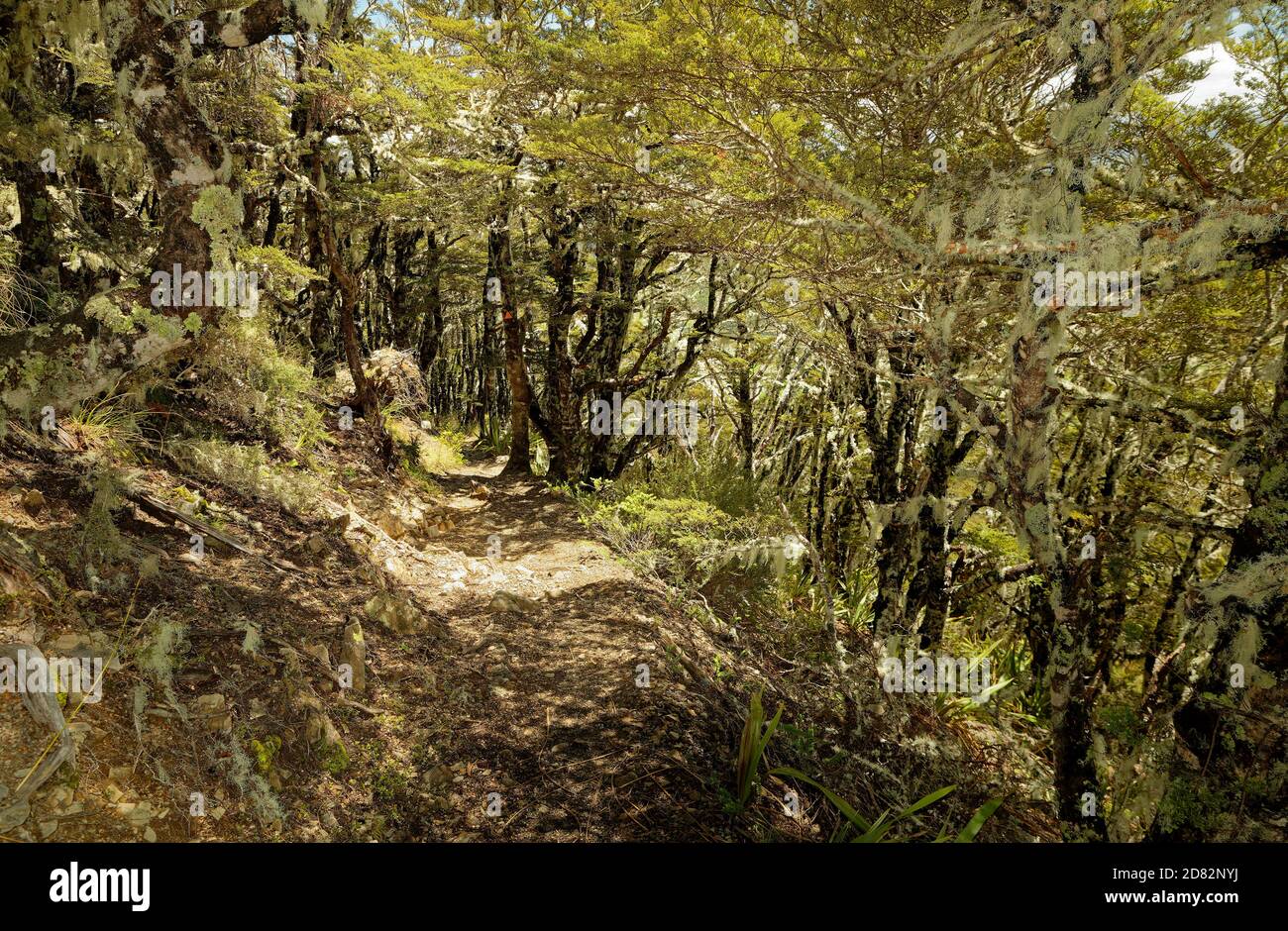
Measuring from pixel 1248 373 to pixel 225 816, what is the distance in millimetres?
9342

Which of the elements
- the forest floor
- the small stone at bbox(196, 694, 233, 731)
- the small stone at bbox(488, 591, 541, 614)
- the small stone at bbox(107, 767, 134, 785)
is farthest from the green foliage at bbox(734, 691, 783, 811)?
the small stone at bbox(107, 767, 134, 785)

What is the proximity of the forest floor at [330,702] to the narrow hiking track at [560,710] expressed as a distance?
2 cm

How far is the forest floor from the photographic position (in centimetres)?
263

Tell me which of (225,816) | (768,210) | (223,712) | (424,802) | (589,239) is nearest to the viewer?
(225,816)

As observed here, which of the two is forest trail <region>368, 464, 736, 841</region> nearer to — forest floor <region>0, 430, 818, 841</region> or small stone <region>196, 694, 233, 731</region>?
forest floor <region>0, 430, 818, 841</region>

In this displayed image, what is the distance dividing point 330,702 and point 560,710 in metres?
1.50

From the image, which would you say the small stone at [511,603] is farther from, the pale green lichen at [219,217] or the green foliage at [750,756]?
the pale green lichen at [219,217]

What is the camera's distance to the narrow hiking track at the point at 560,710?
135 inches

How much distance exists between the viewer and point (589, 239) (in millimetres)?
9664

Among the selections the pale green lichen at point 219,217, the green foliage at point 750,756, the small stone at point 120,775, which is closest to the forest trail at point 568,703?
the green foliage at point 750,756

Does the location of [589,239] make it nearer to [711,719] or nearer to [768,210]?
[768,210]

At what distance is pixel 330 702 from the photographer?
3.61 m

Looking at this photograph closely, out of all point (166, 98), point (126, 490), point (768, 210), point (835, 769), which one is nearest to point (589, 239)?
point (768, 210)

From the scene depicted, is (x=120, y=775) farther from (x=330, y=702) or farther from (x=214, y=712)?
(x=330, y=702)
